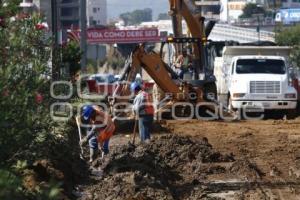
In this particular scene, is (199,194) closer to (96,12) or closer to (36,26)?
(36,26)

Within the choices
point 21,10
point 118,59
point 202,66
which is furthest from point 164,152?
point 118,59

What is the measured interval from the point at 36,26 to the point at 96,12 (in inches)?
6808

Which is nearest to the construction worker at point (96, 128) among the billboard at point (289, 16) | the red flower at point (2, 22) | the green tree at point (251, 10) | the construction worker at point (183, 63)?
the red flower at point (2, 22)

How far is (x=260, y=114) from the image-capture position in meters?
29.5

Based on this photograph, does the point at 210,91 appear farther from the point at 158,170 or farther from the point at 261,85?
the point at 158,170

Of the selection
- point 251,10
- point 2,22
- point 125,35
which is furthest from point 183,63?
point 251,10

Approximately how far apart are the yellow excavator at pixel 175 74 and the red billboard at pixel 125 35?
6026cm

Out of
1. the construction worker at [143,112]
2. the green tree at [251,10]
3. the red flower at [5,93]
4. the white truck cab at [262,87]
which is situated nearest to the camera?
the red flower at [5,93]

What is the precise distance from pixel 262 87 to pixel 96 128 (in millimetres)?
12634

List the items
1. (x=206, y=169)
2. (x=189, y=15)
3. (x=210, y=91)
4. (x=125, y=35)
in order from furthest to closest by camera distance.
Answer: (x=125, y=35) < (x=189, y=15) < (x=210, y=91) < (x=206, y=169)

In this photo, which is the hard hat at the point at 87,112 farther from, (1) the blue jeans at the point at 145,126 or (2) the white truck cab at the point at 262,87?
(2) the white truck cab at the point at 262,87

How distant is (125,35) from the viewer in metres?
92.9

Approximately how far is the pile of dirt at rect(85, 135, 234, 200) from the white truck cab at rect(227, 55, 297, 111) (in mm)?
8441

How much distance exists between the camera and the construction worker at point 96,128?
55.0ft
